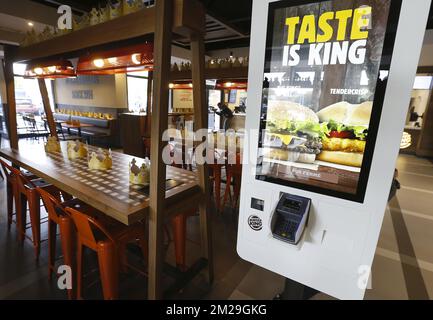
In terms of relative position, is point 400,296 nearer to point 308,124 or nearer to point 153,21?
point 308,124

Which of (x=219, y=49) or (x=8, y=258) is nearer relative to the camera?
(x=8, y=258)

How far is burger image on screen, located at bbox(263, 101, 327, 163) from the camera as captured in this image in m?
1.19

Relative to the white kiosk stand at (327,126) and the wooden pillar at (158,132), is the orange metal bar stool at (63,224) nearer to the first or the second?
the wooden pillar at (158,132)

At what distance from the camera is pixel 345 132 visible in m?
1.11

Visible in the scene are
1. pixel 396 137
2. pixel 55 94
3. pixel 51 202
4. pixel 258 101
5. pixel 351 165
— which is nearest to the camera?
pixel 396 137

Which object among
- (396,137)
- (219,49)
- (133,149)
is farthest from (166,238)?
(219,49)

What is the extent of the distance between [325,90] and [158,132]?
96 cm

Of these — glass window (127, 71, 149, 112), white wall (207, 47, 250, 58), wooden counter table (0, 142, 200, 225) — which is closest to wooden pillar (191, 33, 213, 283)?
wooden counter table (0, 142, 200, 225)

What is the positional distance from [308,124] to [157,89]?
0.88 meters

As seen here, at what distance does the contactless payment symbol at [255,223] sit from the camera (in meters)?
1.43

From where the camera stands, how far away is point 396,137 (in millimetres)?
1002

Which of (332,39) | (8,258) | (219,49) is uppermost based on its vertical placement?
(219,49)

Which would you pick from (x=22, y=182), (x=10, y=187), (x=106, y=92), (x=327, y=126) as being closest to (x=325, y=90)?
(x=327, y=126)

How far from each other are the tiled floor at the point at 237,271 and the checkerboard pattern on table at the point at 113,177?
911mm
